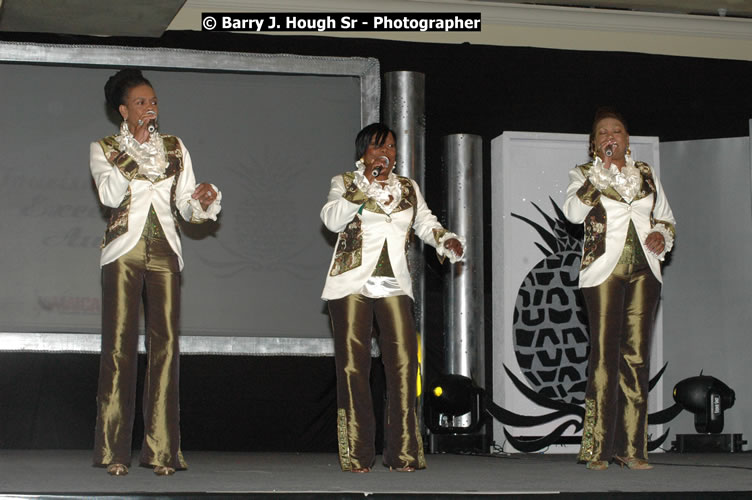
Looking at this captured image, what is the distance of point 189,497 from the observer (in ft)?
10.0

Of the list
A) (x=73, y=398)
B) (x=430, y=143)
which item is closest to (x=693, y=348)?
(x=430, y=143)

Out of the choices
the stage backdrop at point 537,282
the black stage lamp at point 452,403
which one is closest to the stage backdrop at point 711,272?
the stage backdrop at point 537,282

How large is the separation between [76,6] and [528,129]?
2.79 meters

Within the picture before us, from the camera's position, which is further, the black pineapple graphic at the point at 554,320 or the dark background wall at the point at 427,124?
the black pineapple graphic at the point at 554,320

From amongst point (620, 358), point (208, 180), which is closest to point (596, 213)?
point (620, 358)

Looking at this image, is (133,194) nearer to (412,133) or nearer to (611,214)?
(611,214)

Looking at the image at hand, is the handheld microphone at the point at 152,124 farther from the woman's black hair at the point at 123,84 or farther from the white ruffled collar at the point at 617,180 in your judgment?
the white ruffled collar at the point at 617,180

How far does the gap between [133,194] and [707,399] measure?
3460 millimetres

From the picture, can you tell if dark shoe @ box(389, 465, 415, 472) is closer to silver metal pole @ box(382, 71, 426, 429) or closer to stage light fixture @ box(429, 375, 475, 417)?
stage light fixture @ box(429, 375, 475, 417)

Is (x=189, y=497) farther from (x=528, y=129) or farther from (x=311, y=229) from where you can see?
(x=528, y=129)

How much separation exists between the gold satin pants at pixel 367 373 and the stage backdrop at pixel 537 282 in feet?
6.61

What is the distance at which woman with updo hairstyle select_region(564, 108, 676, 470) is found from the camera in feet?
13.7

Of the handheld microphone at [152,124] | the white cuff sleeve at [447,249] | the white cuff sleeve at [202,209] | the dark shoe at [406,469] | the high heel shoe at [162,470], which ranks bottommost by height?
the dark shoe at [406,469]

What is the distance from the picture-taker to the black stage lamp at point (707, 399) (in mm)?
Answer: 5699
